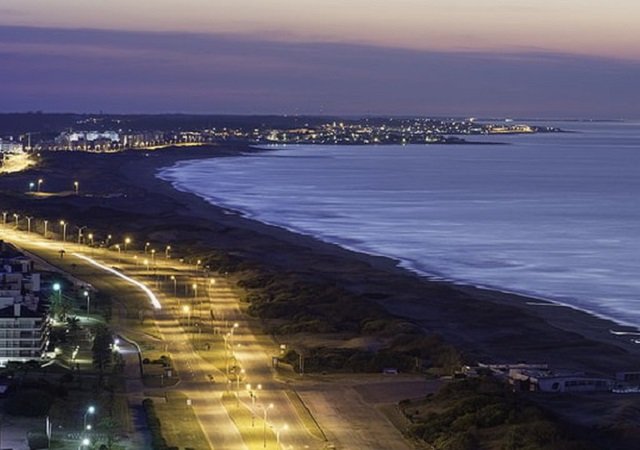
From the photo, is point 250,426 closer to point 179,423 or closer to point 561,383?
point 179,423

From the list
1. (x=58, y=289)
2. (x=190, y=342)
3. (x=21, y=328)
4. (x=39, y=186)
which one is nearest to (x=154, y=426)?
(x=21, y=328)

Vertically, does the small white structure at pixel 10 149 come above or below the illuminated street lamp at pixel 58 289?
below

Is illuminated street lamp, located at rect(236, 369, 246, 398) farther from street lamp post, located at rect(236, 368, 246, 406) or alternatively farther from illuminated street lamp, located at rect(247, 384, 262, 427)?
illuminated street lamp, located at rect(247, 384, 262, 427)

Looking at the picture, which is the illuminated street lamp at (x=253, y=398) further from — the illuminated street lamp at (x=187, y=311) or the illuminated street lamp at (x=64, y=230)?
the illuminated street lamp at (x=64, y=230)

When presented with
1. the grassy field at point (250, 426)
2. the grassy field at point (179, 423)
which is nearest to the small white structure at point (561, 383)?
the grassy field at point (250, 426)

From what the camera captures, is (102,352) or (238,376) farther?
(238,376)

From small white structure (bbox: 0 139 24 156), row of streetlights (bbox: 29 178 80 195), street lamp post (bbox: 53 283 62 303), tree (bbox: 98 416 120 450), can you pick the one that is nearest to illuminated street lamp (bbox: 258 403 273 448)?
tree (bbox: 98 416 120 450)

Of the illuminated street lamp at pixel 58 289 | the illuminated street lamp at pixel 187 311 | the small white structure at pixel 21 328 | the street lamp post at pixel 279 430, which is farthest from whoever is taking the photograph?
the illuminated street lamp at pixel 187 311
